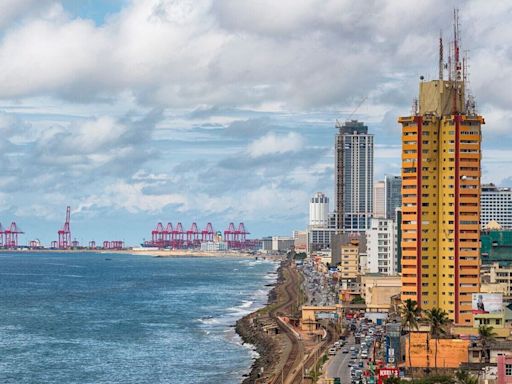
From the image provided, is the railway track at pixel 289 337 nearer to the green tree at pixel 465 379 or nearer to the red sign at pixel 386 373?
the red sign at pixel 386 373

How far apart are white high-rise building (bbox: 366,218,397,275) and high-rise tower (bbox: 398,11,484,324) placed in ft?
149

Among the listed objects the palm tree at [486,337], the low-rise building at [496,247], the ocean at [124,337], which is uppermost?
the low-rise building at [496,247]

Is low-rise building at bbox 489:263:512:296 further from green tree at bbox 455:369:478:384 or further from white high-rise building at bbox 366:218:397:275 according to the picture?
green tree at bbox 455:369:478:384

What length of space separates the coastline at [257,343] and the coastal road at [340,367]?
231 inches

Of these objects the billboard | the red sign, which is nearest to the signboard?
the billboard

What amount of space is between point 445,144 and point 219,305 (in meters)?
68.5

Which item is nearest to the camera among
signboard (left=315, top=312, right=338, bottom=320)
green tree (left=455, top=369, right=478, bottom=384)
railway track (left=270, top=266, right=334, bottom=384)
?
green tree (left=455, top=369, right=478, bottom=384)

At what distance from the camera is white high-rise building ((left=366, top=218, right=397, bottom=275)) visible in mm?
143375

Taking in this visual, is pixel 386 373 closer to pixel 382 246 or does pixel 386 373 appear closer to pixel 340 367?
pixel 340 367

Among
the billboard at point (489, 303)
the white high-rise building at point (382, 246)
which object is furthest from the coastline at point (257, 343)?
the billboard at point (489, 303)

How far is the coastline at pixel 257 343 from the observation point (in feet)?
284

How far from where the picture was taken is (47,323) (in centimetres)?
13138

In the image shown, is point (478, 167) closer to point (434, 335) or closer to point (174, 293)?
point (434, 335)

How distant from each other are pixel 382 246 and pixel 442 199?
171 feet
